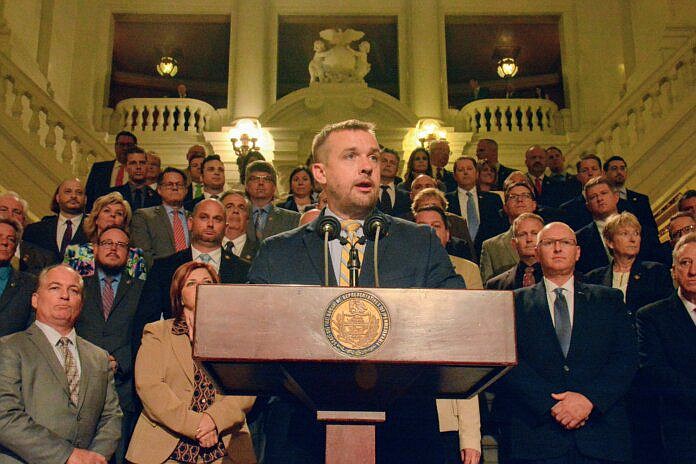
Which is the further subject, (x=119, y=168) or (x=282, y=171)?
(x=282, y=171)

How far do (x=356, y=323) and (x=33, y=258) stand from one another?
12.7ft

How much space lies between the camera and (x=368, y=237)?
1948 millimetres

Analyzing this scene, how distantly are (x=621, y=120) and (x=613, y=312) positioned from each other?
22.3 feet

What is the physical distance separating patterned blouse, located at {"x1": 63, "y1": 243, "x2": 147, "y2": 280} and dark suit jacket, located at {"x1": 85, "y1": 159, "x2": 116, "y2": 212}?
237 cm

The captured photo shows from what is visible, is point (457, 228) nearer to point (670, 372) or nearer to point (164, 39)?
point (670, 372)

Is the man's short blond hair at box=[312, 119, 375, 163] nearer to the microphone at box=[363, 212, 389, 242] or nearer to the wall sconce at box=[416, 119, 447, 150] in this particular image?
the microphone at box=[363, 212, 389, 242]

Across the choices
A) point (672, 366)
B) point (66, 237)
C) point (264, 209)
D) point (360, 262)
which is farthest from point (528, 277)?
point (66, 237)

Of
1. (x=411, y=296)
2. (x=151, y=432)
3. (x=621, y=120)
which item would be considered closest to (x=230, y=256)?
(x=151, y=432)

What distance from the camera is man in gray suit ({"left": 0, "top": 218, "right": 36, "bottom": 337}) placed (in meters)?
3.97

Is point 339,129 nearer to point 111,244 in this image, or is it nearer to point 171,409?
point 171,409

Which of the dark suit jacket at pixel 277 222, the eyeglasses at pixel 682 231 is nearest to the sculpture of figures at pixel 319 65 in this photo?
the dark suit jacket at pixel 277 222

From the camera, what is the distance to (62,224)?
5.46 meters

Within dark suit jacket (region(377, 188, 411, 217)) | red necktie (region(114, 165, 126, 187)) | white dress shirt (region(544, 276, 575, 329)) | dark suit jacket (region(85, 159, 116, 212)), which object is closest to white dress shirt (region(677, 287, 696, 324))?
white dress shirt (region(544, 276, 575, 329))

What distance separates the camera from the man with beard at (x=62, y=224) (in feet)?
17.6
